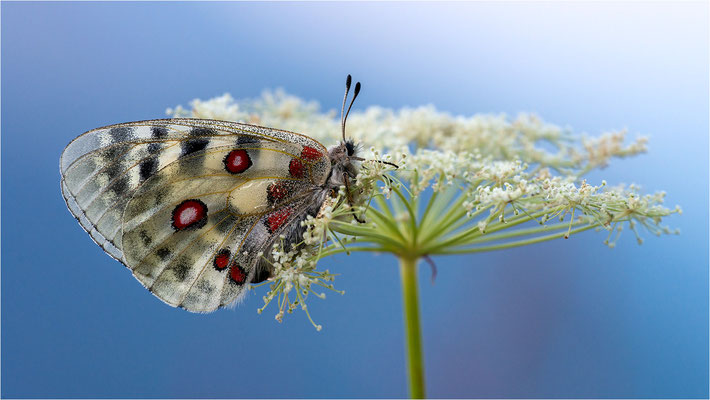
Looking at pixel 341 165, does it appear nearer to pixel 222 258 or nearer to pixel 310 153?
pixel 310 153

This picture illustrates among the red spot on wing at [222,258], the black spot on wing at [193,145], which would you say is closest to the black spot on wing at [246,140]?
the black spot on wing at [193,145]

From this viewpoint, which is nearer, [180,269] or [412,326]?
[180,269]

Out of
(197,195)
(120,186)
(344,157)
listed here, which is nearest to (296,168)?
(344,157)

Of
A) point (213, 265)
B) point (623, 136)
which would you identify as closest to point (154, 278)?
point (213, 265)

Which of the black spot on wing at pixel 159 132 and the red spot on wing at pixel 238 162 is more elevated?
the black spot on wing at pixel 159 132

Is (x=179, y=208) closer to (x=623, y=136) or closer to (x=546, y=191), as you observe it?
(x=546, y=191)

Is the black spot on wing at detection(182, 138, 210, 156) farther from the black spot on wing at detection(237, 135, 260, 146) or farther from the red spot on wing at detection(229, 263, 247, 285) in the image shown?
the red spot on wing at detection(229, 263, 247, 285)

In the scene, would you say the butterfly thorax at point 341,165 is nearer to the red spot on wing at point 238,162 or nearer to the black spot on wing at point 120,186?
the red spot on wing at point 238,162
